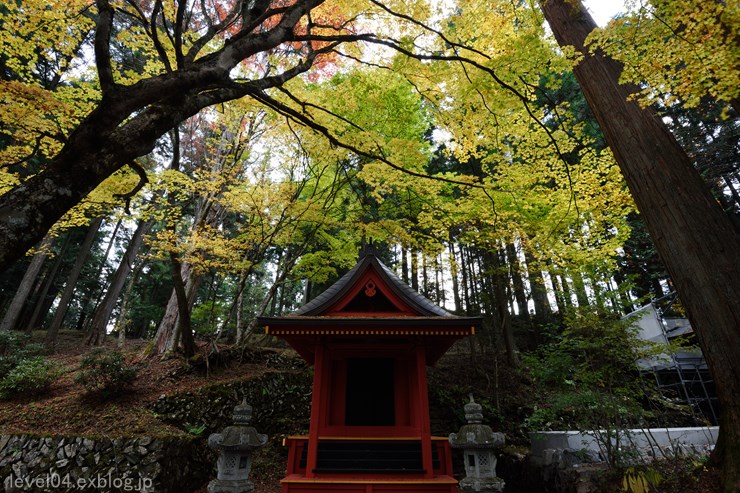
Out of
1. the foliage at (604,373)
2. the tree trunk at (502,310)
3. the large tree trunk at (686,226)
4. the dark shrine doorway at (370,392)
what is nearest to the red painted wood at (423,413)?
the dark shrine doorway at (370,392)

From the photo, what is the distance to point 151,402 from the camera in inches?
312

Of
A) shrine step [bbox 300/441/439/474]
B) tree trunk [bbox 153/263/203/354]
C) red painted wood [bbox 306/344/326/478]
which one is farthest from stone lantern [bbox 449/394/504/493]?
tree trunk [bbox 153/263/203/354]

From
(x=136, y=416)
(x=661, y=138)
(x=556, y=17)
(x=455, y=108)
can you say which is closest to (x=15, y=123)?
(x=136, y=416)

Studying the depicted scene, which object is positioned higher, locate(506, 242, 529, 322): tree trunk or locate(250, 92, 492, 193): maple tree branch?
locate(506, 242, 529, 322): tree trunk

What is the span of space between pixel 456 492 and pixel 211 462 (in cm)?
555

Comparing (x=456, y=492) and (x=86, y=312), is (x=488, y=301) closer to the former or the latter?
(x=456, y=492)

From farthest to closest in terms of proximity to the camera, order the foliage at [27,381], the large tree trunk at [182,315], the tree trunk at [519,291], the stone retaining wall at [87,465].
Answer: the tree trunk at [519,291]
the large tree trunk at [182,315]
the foliage at [27,381]
the stone retaining wall at [87,465]

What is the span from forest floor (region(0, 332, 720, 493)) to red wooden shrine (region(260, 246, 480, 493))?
2.63 metres

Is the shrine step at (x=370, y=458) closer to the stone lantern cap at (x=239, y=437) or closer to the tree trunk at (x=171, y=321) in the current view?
the stone lantern cap at (x=239, y=437)

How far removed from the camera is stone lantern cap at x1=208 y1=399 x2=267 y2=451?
4.54 m

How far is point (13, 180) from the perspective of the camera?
289 inches

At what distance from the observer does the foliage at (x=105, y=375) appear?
7.65 meters

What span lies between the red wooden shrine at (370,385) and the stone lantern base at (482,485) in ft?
4.94

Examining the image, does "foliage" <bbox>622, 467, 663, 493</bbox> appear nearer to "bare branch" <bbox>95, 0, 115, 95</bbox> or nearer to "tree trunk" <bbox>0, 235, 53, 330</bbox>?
"bare branch" <bbox>95, 0, 115, 95</bbox>
